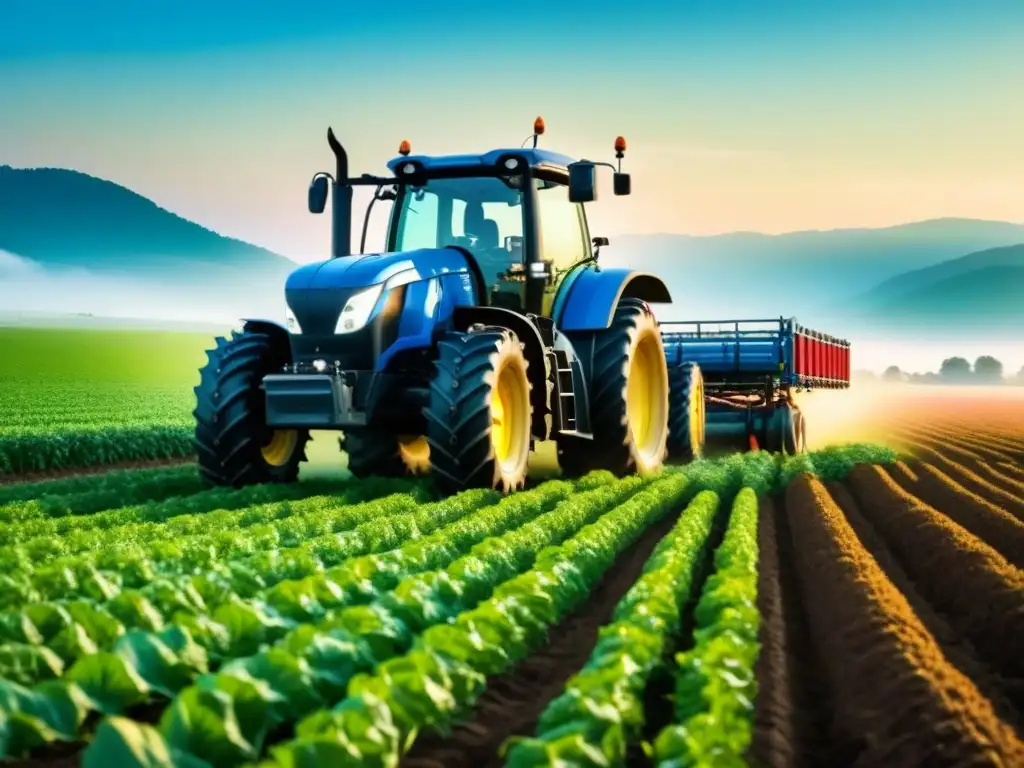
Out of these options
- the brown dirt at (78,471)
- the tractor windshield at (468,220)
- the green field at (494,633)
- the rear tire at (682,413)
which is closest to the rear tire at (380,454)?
the green field at (494,633)

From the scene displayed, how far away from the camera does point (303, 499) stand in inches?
350

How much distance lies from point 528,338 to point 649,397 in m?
3.05

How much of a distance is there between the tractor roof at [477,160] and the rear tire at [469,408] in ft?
6.16

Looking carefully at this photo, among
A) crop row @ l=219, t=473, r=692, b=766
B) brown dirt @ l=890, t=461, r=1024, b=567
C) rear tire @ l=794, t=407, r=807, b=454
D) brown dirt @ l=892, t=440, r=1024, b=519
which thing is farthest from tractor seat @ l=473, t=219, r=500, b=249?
rear tire @ l=794, t=407, r=807, b=454

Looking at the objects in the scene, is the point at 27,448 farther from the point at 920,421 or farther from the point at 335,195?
the point at 920,421

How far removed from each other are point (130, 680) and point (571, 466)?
7737 mm

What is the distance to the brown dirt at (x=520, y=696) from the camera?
3.64 metres

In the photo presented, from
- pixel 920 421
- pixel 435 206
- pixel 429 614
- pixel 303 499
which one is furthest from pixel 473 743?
pixel 920 421

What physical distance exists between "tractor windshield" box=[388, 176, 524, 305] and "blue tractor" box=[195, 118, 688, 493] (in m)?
0.01

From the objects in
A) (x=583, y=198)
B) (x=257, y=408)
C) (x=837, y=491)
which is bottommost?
(x=837, y=491)

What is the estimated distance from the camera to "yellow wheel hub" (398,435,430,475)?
36.6 feet

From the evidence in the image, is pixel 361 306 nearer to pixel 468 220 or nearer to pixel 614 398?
pixel 468 220

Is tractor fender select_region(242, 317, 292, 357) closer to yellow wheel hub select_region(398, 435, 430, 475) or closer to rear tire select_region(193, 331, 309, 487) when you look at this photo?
rear tire select_region(193, 331, 309, 487)

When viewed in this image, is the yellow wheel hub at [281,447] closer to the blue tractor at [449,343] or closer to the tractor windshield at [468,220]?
the blue tractor at [449,343]
